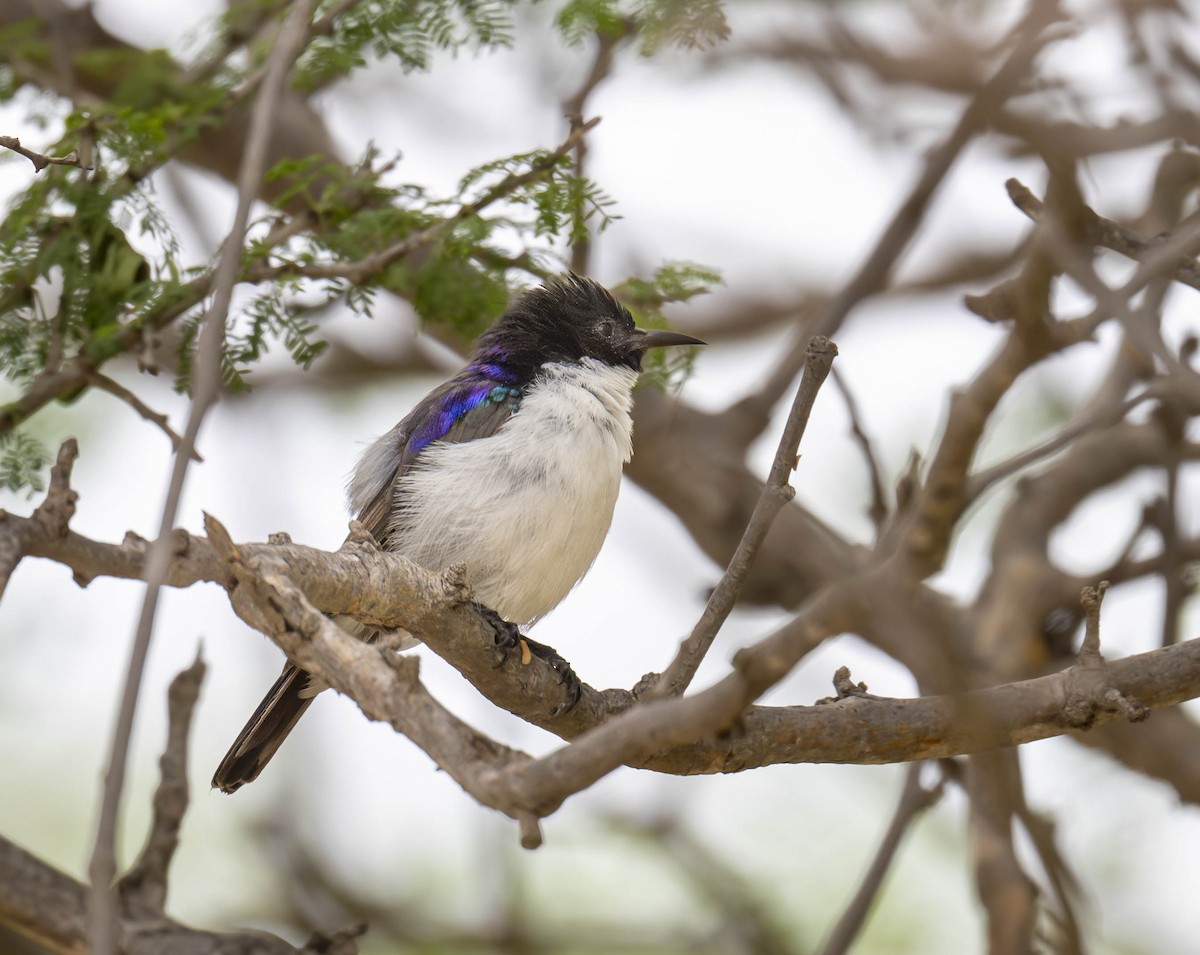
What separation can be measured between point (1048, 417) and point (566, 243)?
13.3ft

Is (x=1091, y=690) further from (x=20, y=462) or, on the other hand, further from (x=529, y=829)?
(x=20, y=462)

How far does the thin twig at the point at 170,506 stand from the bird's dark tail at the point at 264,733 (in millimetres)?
1840

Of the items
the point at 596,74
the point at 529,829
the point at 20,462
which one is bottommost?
the point at 529,829

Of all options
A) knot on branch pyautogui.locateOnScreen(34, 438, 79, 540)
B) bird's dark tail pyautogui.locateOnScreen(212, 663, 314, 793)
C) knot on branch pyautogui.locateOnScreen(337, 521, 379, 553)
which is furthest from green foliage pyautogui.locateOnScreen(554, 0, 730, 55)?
bird's dark tail pyautogui.locateOnScreen(212, 663, 314, 793)

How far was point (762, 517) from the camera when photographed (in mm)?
3350

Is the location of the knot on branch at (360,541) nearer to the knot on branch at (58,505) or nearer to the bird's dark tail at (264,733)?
the knot on branch at (58,505)

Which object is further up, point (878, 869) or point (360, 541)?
point (878, 869)

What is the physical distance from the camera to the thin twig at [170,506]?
2.29m

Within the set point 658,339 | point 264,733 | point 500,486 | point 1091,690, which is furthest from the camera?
point 658,339

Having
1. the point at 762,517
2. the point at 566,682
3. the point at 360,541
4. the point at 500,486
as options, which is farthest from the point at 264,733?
the point at 762,517

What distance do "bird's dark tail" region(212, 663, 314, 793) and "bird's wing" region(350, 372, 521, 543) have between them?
0.62 metres

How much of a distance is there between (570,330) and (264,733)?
76.0 inches

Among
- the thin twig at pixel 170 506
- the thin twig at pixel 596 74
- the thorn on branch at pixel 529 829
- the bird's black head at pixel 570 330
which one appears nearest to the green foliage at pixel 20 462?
the thin twig at pixel 170 506

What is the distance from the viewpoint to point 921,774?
5.44 metres
